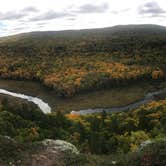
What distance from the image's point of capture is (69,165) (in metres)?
Result: 29.7

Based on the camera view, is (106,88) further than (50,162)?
Yes

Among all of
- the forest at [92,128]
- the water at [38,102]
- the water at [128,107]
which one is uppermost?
the forest at [92,128]

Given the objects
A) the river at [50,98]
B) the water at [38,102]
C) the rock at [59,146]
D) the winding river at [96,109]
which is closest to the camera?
the rock at [59,146]

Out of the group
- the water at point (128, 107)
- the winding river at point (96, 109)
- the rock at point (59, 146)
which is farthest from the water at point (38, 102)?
the rock at point (59, 146)

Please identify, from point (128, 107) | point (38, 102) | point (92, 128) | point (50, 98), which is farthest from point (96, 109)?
point (92, 128)

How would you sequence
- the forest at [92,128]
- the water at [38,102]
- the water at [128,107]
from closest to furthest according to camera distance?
the forest at [92,128], the water at [128,107], the water at [38,102]

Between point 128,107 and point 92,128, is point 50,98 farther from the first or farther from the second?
point 92,128

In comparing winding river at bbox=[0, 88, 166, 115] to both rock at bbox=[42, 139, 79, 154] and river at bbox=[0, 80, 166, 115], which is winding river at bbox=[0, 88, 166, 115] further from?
rock at bbox=[42, 139, 79, 154]

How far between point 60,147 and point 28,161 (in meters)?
3.92

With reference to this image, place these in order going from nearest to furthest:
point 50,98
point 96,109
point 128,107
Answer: point 96,109 → point 128,107 → point 50,98

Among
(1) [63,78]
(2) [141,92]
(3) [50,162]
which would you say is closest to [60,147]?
(3) [50,162]

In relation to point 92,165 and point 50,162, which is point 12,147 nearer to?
point 50,162

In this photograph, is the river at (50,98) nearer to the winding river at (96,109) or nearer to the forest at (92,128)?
the winding river at (96,109)

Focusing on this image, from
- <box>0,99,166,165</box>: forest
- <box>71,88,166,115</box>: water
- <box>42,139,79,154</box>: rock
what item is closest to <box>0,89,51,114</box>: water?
<box>71,88,166,115</box>: water
